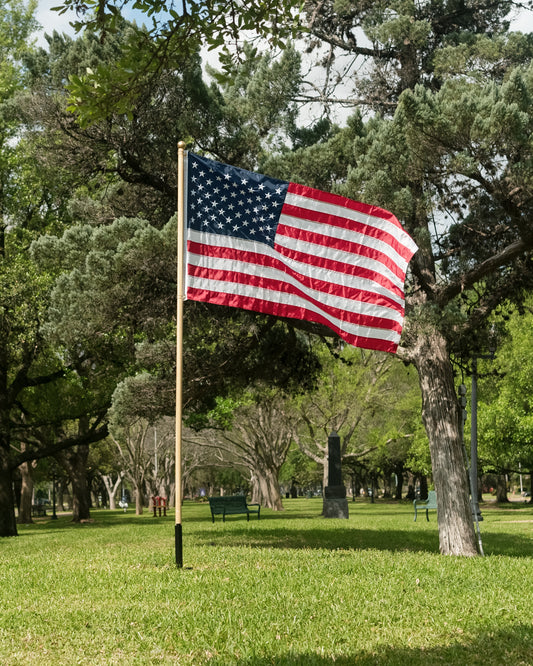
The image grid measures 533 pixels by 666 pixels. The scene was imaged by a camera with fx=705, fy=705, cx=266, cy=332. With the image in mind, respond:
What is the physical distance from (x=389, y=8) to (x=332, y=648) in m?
13.5

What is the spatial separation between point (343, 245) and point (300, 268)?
2.63ft

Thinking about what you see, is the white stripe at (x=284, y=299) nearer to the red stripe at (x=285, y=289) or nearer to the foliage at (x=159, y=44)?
the red stripe at (x=285, y=289)

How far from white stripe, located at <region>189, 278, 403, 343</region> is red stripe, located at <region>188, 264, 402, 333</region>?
4 cm

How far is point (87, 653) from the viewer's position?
5500 mm

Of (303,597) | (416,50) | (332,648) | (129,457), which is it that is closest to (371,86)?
(416,50)

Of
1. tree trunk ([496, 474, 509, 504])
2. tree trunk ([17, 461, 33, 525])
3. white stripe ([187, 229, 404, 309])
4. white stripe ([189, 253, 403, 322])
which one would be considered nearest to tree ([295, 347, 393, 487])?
tree trunk ([17, 461, 33, 525])

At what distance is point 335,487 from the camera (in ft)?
94.6

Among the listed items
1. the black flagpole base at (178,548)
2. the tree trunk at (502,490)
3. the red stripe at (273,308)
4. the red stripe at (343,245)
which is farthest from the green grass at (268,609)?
the tree trunk at (502,490)

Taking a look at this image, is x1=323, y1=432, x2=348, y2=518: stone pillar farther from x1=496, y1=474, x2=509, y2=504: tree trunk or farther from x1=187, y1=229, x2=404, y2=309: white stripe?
x1=496, y1=474, x2=509, y2=504: tree trunk

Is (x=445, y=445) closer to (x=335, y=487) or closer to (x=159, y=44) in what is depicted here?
(x=159, y=44)

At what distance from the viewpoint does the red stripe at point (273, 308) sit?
959 cm

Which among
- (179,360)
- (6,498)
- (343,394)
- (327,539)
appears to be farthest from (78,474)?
(179,360)

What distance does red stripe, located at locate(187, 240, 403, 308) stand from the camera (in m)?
9.86

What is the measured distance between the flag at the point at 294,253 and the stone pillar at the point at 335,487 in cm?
1859
